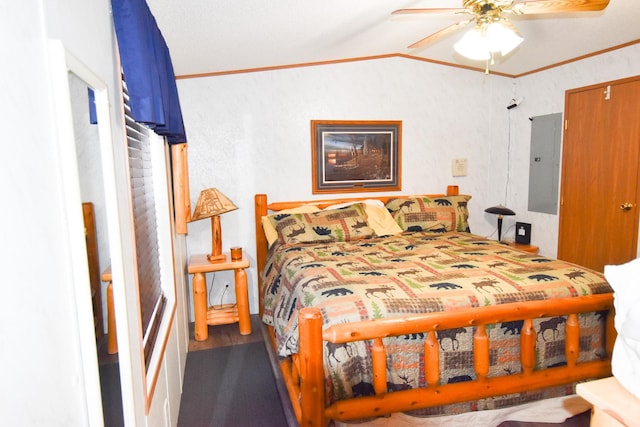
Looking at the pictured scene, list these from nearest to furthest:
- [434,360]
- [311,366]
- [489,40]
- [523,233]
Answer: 1. [311,366]
2. [434,360]
3. [489,40]
4. [523,233]

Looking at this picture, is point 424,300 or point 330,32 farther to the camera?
point 330,32

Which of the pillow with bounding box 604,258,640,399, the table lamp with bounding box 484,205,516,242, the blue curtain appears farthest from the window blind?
the table lamp with bounding box 484,205,516,242

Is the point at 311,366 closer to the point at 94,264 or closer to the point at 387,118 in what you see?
the point at 94,264

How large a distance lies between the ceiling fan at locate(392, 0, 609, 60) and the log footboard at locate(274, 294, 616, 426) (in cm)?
132

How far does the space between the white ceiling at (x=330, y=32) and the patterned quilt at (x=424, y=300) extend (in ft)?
4.73

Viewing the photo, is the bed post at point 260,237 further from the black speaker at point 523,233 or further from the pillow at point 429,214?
the black speaker at point 523,233

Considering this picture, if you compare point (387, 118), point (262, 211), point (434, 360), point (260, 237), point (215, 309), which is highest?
point (387, 118)

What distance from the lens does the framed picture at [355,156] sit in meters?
3.70

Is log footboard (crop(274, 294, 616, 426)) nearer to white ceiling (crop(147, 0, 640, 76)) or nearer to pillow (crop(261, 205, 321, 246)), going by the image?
pillow (crop(261, 205, 321, 246))

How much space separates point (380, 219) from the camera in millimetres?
3539

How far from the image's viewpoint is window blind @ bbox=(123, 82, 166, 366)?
1.70 m

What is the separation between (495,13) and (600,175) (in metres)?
2.17

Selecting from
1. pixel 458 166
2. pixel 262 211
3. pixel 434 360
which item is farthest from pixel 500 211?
pixel 434 360

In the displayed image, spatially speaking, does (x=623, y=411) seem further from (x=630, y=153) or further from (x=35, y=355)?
(x=630, y=153)
